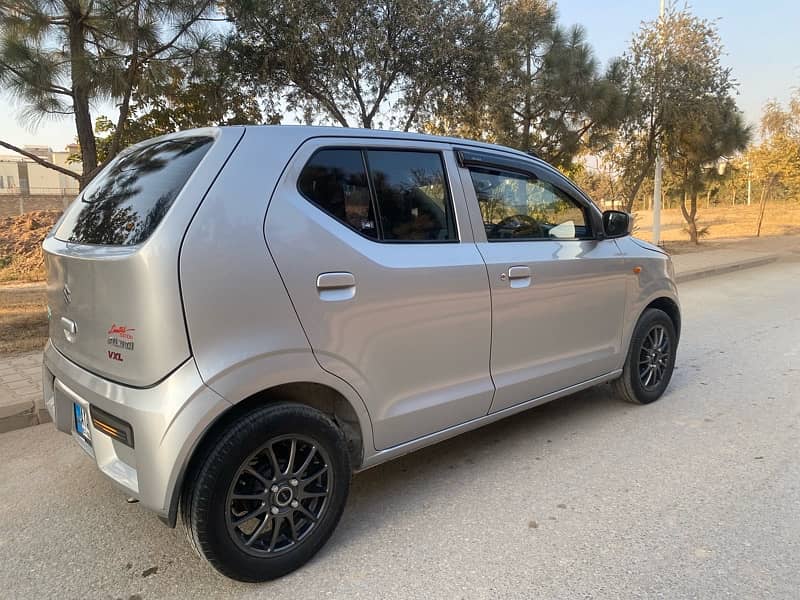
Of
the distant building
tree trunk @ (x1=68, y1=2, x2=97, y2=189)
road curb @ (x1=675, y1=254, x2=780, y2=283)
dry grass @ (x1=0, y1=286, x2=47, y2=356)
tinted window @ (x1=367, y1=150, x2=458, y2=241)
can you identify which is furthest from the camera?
the distant building

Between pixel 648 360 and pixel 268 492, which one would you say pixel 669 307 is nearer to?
pixel 648 360

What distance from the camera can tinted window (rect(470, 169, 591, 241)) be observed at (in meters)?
3.21

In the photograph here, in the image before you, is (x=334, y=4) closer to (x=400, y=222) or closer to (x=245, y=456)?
(x=400, y=222)

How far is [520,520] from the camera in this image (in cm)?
281

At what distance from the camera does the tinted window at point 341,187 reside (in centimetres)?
248

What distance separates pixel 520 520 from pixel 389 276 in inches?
53.7

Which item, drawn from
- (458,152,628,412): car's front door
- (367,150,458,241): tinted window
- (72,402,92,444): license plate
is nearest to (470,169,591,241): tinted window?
(458,152,628,412): car's front door

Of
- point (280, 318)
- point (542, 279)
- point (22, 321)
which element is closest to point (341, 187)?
point (280, 318)

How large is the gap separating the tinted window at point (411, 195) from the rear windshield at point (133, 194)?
82 centimetres

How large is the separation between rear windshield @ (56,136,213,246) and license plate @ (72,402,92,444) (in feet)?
2.35

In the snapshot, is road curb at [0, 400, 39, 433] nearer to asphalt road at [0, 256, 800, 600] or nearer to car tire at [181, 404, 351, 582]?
asphalt road at [0, 256, 800, 600]

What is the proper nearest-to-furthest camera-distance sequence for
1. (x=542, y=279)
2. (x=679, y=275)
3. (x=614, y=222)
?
(x=542, y=279)
(x=614, y=222)
(x=679, y=275)

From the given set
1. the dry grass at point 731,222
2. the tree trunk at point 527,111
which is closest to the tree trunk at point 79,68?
the tree trunk at point 527,111

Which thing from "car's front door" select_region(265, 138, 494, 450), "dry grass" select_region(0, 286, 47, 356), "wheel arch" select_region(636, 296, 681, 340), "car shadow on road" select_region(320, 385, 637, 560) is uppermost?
"car's front door" select_region(265, 138, 494, 450)
